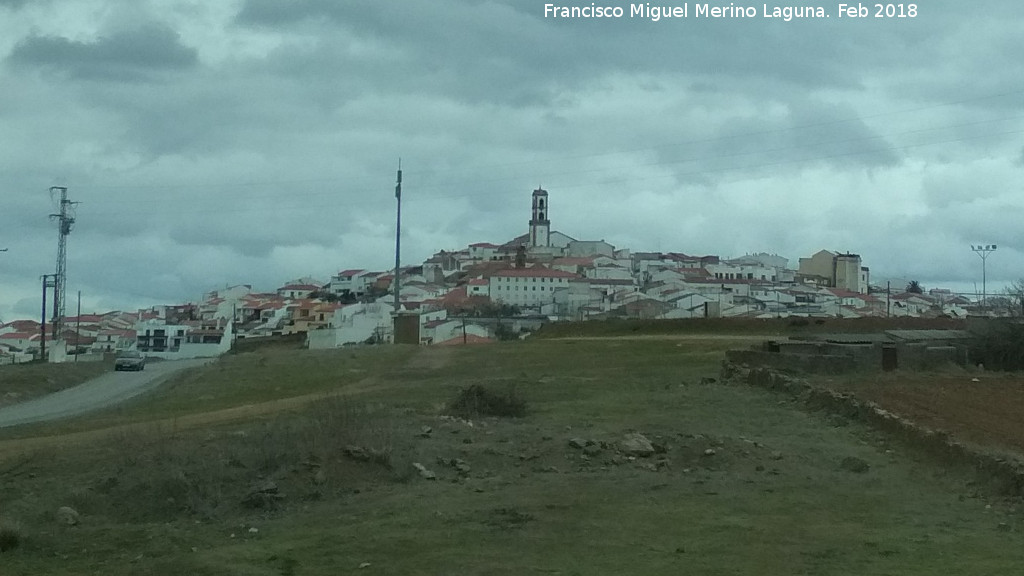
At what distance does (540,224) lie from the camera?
6033 inches

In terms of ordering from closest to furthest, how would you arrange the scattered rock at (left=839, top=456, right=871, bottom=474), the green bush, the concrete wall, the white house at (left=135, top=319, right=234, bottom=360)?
the green bush < the scattered rock at (left=839, top=456, right=871, bottom=474) < the concrete wall < the white house at (left=135, top=319, right=234, bottom=360)

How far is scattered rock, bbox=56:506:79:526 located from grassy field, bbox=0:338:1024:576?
85 millimetres

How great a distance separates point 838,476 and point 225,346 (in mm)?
82506

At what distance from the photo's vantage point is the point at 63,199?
2808 inches

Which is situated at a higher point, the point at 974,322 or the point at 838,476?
the point at 974,322

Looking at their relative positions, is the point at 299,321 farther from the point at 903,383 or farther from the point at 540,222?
the point at 903,383

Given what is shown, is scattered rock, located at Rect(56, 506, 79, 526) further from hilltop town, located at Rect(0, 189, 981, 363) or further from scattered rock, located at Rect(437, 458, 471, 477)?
hilltop town, located at Rect(0, 189, 981, 363)

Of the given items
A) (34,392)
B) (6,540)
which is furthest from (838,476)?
(34,392)

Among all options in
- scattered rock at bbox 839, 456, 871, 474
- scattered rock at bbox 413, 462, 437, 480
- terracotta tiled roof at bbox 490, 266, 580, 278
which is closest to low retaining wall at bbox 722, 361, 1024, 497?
scattered rock at bbox 839, 456, 871, 474

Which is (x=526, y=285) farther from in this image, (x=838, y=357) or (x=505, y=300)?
(x=838, y=357)

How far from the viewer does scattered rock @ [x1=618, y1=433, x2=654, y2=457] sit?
14.3 m

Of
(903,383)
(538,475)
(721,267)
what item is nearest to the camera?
→ (538,475)

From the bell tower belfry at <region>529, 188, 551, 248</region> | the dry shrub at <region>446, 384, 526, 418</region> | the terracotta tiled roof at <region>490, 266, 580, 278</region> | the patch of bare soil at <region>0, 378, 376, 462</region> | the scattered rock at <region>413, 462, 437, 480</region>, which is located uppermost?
the bell tower belfry at <region>529, 188, 551, 248</region>

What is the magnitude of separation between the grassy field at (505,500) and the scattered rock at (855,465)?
0.10 metres
